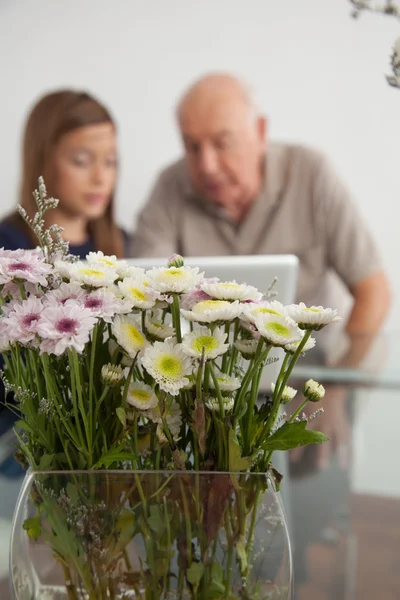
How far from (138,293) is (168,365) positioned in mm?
65

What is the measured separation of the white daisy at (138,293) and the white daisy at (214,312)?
0.03 meters

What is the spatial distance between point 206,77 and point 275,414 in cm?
302

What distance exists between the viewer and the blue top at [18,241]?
3377 millimetres

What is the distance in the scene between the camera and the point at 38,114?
3.52 metres

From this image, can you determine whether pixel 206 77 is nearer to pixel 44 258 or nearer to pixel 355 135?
pixel 355 135

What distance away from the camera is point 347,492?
1.37 m

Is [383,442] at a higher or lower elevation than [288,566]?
lower

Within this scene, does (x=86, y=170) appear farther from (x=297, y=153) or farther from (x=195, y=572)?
(x=195, y=572)

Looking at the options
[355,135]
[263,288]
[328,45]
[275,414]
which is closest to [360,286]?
[355,135]

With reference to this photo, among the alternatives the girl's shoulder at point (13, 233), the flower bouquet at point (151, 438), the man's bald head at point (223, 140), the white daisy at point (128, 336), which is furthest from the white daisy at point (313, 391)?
the girl's shoulder at point (13, 233)

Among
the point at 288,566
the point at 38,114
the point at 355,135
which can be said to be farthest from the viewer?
the point at 38,114

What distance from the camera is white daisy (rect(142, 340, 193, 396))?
0.53 m

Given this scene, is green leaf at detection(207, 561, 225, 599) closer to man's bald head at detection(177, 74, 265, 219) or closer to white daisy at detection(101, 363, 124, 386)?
white daisy at detection(101, 363, 124, 386)

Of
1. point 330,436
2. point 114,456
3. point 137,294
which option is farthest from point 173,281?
point 330,436
